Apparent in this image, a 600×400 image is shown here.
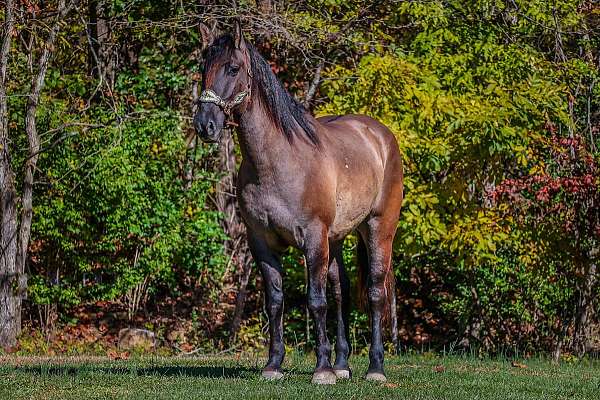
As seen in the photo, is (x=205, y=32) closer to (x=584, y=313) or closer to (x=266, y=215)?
(x=584, y=313)

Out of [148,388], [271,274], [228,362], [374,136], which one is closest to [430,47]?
[374,136]

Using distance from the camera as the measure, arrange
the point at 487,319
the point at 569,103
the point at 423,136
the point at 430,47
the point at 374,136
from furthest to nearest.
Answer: the point at 487,319 → the point at 569,103 → the point at 430,47 → the point at 423,136 → the point at 374,136

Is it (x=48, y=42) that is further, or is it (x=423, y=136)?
(x=48, y=42)

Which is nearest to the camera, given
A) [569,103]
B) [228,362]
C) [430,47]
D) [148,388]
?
[148,388]

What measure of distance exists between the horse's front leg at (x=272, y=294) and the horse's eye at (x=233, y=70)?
1.29 metres

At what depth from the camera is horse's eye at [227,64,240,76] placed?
24.5ft

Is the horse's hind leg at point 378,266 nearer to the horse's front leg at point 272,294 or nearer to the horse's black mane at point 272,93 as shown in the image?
the horse's front leg at point 272,294

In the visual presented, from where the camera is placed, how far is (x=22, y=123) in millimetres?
13430

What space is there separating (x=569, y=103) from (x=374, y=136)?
5697 millimetres

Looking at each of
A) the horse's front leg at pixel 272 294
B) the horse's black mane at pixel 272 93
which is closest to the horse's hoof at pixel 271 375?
the horse's front leg at pixel 272 294

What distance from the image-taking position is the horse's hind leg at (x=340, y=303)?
853 cm

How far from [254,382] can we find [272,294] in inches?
28.7

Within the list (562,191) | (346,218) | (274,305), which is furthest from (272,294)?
(562,191)

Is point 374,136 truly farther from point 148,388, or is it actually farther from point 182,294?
point 182,294
